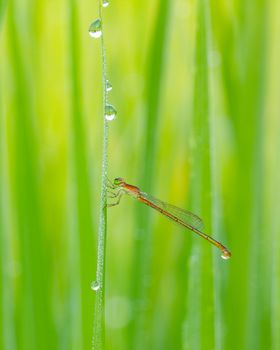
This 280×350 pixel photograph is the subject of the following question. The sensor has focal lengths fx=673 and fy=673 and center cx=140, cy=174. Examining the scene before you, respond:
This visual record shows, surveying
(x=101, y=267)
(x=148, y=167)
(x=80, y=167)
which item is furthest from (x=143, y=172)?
(x=101, y=267)

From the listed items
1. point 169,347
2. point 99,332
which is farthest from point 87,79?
point 99,332

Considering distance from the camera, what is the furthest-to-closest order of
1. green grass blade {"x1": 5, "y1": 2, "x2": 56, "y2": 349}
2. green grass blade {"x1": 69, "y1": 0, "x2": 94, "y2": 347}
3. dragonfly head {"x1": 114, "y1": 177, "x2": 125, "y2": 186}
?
1. dragonfly head {"x1": 114, "y1": 177, "x2": 125, "y2": 186}
2. green grass blade {"x1": 5, "y1": 2, "x2": 56, "y2": 349}
3. green grass blade {"x1": 69, "y1": 0, "x2": 94, "y2": 347}

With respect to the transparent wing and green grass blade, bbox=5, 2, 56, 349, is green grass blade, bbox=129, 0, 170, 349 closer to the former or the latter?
the transparent wing

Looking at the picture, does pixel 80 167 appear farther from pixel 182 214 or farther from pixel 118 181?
pixel 182 214

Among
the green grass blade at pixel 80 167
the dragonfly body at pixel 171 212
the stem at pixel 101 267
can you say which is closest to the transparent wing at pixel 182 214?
the dragonfly body at pixel 171 212

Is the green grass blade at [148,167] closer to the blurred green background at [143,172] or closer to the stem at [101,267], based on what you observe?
the blurred green background at [143,172]

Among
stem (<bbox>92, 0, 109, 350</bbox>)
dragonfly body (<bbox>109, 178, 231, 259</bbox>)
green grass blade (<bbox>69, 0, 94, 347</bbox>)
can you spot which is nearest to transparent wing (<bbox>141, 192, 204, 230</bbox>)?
dragonfly body (<bbox>109, 178, 231, 259</bbox>)
